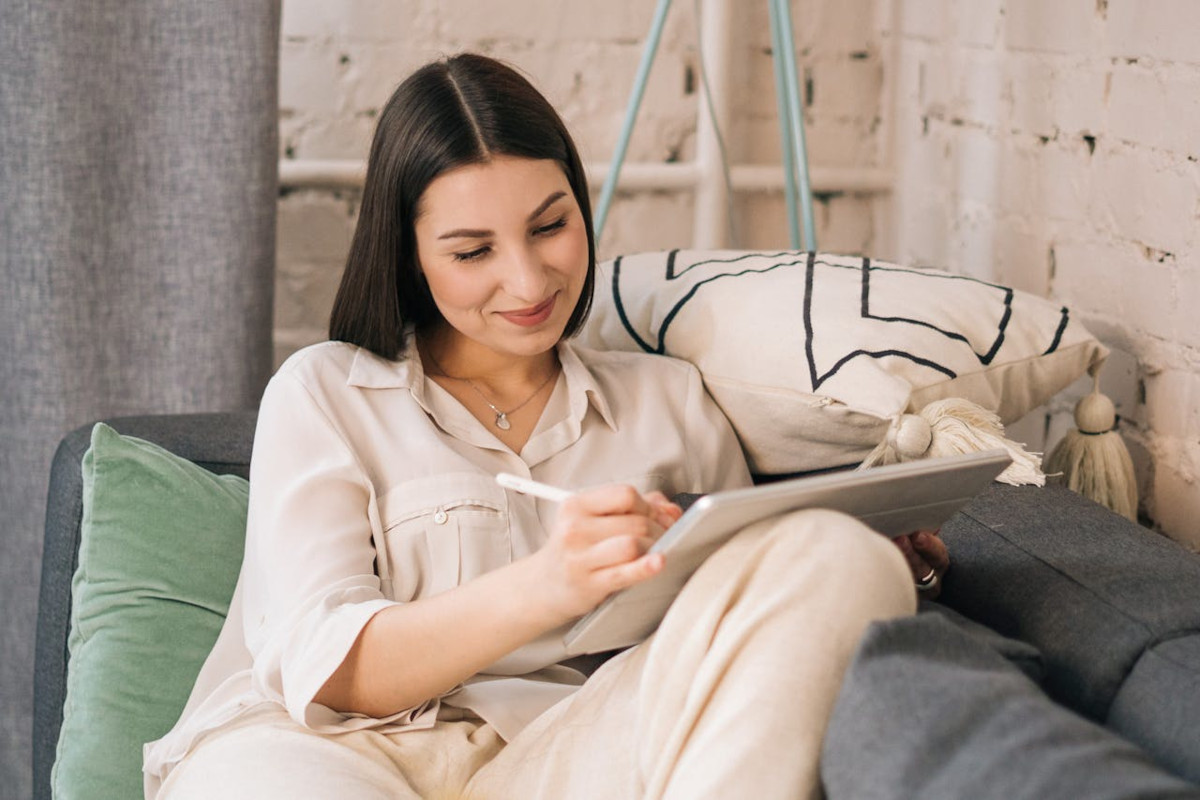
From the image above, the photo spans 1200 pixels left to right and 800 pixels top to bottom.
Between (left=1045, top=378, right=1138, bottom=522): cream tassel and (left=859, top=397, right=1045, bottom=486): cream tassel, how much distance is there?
0.37ft

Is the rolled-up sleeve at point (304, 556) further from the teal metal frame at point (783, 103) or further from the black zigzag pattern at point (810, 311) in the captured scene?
the teal metal frame at point (783, 103)

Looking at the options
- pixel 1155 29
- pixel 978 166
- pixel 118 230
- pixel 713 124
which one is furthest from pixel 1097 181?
pixel 118 230

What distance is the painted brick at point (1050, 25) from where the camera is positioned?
5.22ft

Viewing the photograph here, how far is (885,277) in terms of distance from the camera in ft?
4.82

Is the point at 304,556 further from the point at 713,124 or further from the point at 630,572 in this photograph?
the point at 713,124

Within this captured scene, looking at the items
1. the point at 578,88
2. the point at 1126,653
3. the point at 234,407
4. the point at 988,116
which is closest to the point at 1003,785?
the point at 1126,653

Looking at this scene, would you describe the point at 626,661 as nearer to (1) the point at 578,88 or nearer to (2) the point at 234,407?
(2) the point at 234,407

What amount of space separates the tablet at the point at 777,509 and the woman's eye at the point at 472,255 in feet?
1.38

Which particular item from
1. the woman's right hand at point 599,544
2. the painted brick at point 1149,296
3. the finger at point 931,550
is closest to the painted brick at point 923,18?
the painted brick at point 1149,296

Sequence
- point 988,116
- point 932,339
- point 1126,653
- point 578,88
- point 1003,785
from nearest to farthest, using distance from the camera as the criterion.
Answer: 1. point 1003,785
2. point 1126,653
3. point 932,339
4. point 988,116
5. point 578,88

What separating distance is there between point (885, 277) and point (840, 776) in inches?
30.8

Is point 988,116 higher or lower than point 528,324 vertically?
higher

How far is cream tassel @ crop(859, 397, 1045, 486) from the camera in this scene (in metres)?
1.27

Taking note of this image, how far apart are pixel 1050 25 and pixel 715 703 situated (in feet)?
3.80
